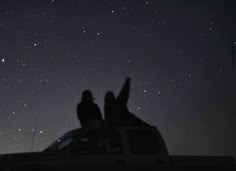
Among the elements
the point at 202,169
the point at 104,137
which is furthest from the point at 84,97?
the point at 202,169

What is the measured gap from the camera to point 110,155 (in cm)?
796

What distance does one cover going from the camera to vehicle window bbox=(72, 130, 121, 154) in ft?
25.6

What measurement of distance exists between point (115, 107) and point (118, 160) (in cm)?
156

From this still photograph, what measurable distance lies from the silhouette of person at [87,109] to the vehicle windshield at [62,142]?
2.91 feet

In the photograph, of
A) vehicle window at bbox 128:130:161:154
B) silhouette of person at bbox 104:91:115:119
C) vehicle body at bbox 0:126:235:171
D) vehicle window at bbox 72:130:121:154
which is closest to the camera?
vehicle body at bbox 0:126:235:171

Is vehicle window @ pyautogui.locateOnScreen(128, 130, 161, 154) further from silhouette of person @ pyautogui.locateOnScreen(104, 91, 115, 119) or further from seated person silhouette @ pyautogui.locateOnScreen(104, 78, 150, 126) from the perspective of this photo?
silhouette of person @ pyautogui.locateOnScreen(104, 91, 115, 119)

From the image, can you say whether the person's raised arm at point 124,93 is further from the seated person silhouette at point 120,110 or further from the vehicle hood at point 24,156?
the vehicle hood at point 24,156

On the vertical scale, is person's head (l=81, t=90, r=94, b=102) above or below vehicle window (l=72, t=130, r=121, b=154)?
above

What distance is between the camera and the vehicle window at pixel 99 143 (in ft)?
25.6

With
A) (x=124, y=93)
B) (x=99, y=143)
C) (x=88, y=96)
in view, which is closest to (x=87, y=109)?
(x=88, y=96)

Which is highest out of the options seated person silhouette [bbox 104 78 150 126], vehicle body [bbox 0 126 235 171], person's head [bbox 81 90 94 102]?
person's head [bbox 81 90 94 102]

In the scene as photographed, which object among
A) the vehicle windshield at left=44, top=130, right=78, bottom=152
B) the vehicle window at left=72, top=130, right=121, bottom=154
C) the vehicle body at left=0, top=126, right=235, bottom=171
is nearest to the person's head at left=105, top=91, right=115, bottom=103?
the vehicle body at left=0, top=126, right=235, bottom=171

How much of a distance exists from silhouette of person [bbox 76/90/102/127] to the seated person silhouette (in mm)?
275

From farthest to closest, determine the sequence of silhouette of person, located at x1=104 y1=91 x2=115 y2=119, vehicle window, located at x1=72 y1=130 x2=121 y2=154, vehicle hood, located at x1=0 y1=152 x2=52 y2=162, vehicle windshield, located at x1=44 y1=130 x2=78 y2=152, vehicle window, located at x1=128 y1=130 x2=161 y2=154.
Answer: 1. silhouette of person, located at x1=104 y1=91 x2=115 y2=119
2. vehicle window, located at x1=128 y1=130 x2=161 y2=154
3. vehicle windshield, located at x1=44 y1=130 x2=78 y2=152
4. vehicle window, located at x1=72 y1=130 x2=121 y2=154
5. vehicle hood, located at x1=0 y1=152 x2=52 y2=162
